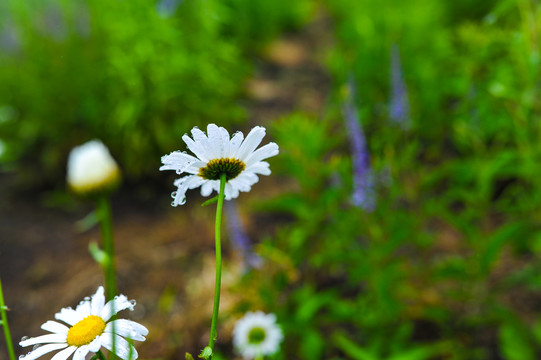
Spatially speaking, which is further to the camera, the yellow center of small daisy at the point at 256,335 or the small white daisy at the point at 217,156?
the yellow center of small daisy at the point at 256,335

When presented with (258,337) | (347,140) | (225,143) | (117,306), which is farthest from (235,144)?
(347,140)

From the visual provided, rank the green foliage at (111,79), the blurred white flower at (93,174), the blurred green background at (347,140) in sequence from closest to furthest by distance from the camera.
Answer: the blurred white flower at (93,174) < the blurred green background at (347,140) < the green foliage at (111,79)

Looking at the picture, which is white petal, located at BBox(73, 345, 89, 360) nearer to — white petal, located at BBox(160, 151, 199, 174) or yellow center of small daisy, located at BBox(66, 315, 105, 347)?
yellow center of small daisy, located at BBox(66, 315, 105, 347)

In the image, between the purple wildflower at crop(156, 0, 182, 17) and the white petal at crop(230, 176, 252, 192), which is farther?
the purple wildflower at crop(156, 0, 182, 17)

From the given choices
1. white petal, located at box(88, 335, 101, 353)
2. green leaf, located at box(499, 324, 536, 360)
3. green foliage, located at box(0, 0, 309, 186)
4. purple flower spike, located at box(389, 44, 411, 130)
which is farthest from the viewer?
green foliage, located at box(0, 0, 309, 186)

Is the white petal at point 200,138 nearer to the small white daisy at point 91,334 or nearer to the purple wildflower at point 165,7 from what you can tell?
the small white daisy at point 91,334

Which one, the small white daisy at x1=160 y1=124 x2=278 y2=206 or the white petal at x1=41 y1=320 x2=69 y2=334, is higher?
the small white daisy at x1=160 y1=124 x2=278 y2=206

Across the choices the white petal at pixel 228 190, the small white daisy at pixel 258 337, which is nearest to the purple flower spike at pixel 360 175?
the small white daisy at pixel 258 337

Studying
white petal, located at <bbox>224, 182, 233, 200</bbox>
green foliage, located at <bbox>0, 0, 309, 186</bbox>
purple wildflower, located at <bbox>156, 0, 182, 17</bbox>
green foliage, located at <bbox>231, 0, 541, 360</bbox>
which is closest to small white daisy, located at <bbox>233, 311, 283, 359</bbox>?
green foliage, located at <bbox>231, 0, 541, 360</bbox>

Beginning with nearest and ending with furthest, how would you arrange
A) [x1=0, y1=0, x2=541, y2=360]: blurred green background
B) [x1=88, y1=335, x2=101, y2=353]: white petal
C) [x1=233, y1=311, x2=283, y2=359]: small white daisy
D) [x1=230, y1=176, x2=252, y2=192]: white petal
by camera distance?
[x1=88, y1=335, x2=101, y2=353]: white petal, [x1=230, y1=176, x2=252, y2=192]: white petal, [x1=233, y1=311, x2=283, y2=359]: small white daisy, [x1=0, y1=0, x2=541, y2=360]: blurred green background
